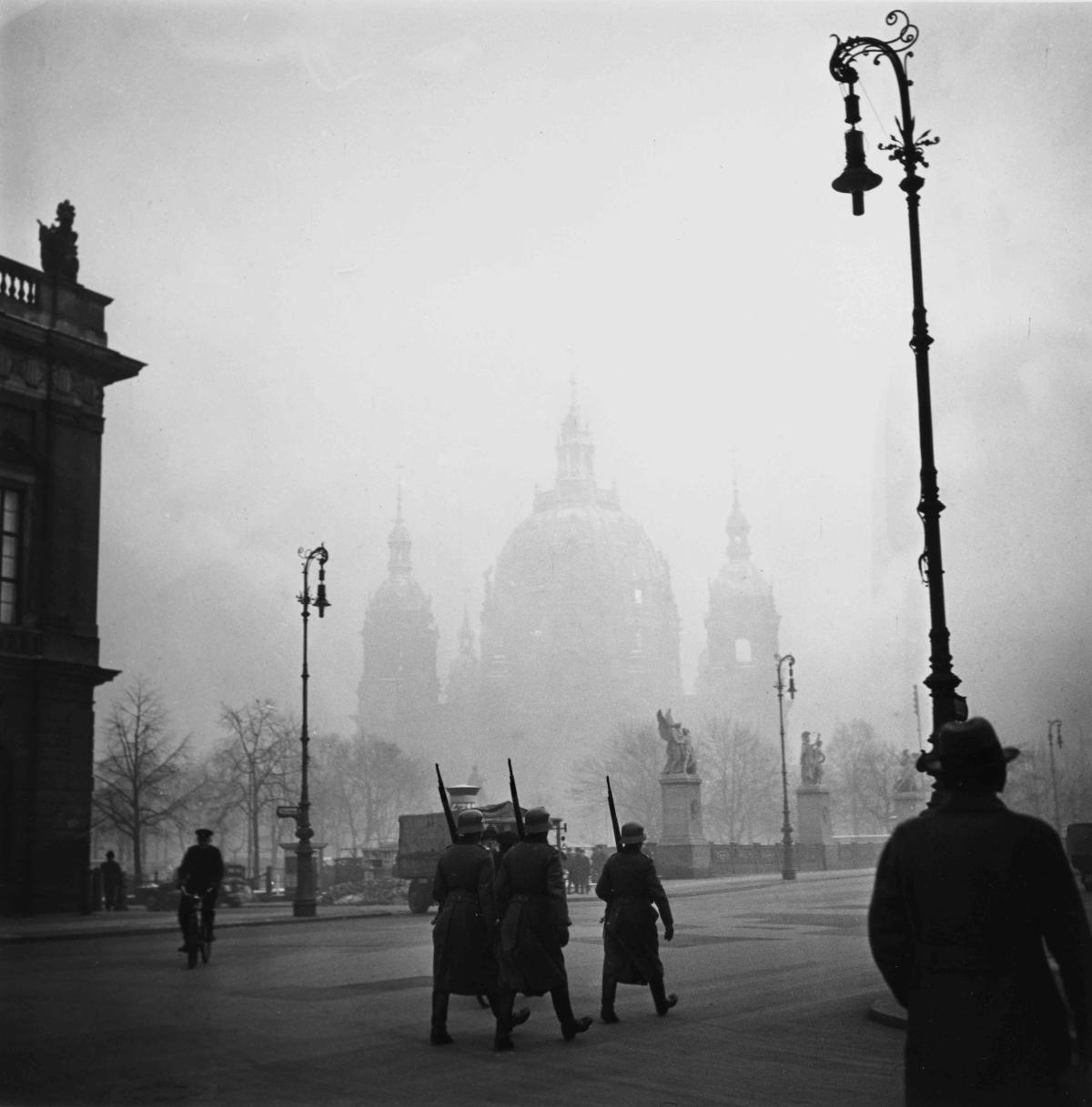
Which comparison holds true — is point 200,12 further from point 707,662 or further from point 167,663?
point 707,662

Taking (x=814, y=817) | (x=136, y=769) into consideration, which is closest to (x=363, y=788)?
(x=814, y=817)

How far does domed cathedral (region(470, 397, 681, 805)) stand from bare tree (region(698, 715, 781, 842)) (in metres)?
33.3

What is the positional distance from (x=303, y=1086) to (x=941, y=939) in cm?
505

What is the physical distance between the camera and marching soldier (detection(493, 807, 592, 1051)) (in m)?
9.85

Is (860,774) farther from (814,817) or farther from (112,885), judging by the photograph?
A: (112,885)

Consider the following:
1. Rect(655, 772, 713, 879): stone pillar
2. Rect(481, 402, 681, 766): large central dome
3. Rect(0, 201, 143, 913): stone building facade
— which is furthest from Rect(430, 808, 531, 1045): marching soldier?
Rect(481, 402, 681, 766): large central dome

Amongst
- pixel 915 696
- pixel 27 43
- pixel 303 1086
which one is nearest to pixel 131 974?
pixel 303 1086

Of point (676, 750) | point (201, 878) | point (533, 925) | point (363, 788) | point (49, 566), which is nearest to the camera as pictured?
point (533, 925)

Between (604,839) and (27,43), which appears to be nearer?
(27,43)

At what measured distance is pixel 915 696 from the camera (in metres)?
29.6

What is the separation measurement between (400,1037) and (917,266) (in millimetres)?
8281

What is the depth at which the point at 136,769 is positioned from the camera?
112 feet

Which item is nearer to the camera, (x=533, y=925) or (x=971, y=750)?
(x=971, y=750)

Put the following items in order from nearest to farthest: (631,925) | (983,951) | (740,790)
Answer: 1. (983,951)
2. (631,925)
3. (740,790)
